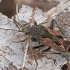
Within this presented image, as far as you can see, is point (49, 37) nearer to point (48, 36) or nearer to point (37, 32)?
point (48, 36)

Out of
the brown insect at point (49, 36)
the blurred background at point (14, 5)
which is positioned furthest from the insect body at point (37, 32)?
the blurred background at point (14, 5)

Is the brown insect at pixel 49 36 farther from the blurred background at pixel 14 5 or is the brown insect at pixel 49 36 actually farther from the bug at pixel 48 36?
the blurred background at pixel 14 5

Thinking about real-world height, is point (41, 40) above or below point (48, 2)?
below

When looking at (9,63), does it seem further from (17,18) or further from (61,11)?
(61,11)

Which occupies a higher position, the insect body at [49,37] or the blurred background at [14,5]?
the blurred background at [14,5]

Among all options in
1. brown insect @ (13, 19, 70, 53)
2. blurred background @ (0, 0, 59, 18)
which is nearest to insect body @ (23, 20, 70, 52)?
brown insect @ (13, 19, 70, 53)

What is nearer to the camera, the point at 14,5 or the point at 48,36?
the point at 48,36

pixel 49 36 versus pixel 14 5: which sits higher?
pixel 14 5

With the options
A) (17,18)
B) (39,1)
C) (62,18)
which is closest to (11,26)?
(17,18)

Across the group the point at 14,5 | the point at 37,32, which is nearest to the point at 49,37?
the point at 37,32

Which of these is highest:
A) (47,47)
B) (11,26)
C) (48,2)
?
(48,2)

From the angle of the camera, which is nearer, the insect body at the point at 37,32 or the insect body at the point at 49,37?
the insect body at the point at 49,37
